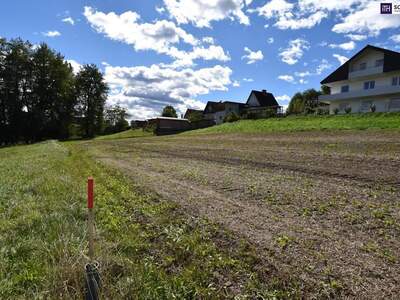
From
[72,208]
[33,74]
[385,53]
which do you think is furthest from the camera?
[33,74]

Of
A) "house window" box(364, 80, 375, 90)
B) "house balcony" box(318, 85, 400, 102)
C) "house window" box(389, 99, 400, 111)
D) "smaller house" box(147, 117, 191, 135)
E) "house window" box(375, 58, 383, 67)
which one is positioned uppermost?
"house window" box(375, 58, 383, 67)

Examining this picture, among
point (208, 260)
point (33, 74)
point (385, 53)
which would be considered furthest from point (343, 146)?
point (33, 74)

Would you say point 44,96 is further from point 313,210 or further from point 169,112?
point 313,210

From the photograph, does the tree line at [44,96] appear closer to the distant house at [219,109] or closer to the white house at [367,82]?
the distant house at [219,109]

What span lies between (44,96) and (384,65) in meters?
50.6

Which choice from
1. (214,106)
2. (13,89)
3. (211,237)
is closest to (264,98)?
(214,106)

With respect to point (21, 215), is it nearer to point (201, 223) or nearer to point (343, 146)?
point (201, 223)

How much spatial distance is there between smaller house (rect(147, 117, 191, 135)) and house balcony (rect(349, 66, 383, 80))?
2761 centimetres

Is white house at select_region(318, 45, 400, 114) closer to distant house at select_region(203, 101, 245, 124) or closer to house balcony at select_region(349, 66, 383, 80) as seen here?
house balcony at select_region(349, 66, 383, 80)

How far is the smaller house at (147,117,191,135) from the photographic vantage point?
52059 millimetres

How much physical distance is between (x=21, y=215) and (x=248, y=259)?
416cm

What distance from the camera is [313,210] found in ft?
18.8

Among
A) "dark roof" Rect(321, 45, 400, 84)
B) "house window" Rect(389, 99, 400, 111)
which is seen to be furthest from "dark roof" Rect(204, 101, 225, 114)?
"house window" Rect(389, 99, 400, 111)

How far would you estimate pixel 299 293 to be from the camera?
126 inches
